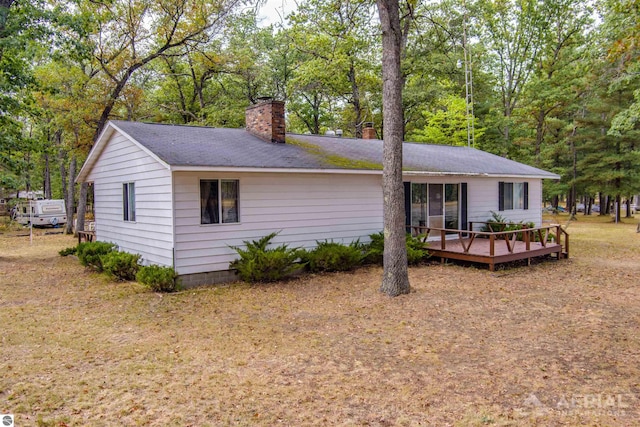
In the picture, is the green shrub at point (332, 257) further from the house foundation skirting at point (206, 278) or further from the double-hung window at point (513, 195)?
the double-hung window at point (513, 195)

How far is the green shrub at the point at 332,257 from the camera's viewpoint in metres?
10.6

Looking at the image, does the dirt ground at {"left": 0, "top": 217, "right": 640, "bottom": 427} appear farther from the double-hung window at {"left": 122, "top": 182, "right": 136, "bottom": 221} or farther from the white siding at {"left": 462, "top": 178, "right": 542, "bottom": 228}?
the white siding at {"left": 462, "top": 178, "right": 542, "bottom": 228}

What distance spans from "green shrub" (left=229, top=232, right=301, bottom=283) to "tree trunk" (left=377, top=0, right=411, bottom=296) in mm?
2464

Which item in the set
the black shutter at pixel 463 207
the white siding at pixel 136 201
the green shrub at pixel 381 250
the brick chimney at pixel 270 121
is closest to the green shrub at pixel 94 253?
the white siding at pixel 136 201

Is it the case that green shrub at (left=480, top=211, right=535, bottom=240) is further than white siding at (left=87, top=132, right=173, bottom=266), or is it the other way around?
green shrub at (left=480, top=211, right=535, bottom=240)

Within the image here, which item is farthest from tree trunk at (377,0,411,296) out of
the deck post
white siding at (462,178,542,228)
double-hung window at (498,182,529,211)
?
double-hung window at (498,182,529,211)

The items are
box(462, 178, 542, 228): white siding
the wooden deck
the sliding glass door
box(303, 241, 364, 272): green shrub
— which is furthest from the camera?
box(462, 178, 542, 228): white siding

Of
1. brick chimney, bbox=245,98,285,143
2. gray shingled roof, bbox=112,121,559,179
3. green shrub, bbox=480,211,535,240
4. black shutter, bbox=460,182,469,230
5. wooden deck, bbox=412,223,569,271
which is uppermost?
brick chimney, bbox=245,98,285,143

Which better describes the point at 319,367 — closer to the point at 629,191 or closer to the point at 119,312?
the point at 119,312

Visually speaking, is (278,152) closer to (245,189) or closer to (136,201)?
(245,189)

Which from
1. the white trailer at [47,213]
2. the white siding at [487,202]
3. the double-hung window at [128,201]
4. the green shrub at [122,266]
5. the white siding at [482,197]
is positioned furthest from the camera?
the white trailer at [47,213]

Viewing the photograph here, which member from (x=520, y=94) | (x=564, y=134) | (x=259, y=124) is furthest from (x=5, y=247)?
(x=564, y=134)

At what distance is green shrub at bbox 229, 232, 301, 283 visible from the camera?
9469 mm

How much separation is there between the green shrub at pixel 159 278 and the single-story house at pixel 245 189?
31cm
